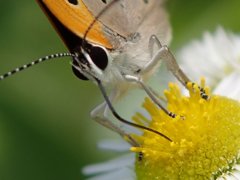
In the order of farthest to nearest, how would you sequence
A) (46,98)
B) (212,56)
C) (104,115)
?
(46,98), (212,56), (104,115)

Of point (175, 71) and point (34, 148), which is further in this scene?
point (34, 148)

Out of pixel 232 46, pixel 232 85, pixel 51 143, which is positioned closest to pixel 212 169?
pixel 232 85

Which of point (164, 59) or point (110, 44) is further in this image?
point (164, 59)

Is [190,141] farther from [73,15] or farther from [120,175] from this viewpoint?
[73,15]

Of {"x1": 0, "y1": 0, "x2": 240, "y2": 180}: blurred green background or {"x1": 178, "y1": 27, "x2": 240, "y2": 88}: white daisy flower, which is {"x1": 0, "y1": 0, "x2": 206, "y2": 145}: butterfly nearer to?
{"x1": 178, "y1": 27, "x2": 240, "y2": 88}: white daisy flower

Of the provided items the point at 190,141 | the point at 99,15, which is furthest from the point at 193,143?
the point at 99,15

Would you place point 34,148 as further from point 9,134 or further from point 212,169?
point 212,169

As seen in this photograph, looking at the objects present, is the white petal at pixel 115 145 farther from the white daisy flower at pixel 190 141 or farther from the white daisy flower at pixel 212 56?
the white daisy flower at pixel 212 56

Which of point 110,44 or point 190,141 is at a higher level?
point 110,44
